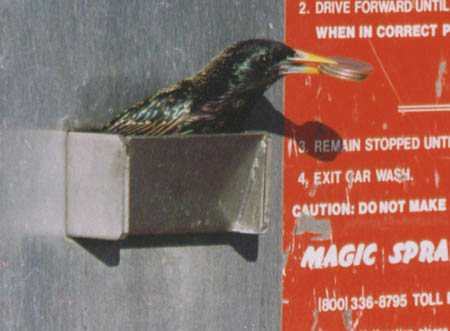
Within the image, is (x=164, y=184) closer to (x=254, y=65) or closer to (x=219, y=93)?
(x=219, y=93)

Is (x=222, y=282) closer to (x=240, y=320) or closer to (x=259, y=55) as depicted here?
(x=240, y=320)

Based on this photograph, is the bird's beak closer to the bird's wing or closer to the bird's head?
the bird's head

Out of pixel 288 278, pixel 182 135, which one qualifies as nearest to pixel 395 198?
pixel 288 278

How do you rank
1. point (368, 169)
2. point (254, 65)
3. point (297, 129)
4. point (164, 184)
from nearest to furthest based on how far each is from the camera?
point (164, 184), point (254, 65), point (297, 129), point (368, 169)

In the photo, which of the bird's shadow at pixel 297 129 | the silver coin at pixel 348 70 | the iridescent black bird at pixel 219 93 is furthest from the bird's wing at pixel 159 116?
the silver coin at pixel 348 70

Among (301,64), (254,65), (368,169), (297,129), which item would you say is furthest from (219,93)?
(368,169)

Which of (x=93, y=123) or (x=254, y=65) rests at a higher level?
(x=254, y=65)
